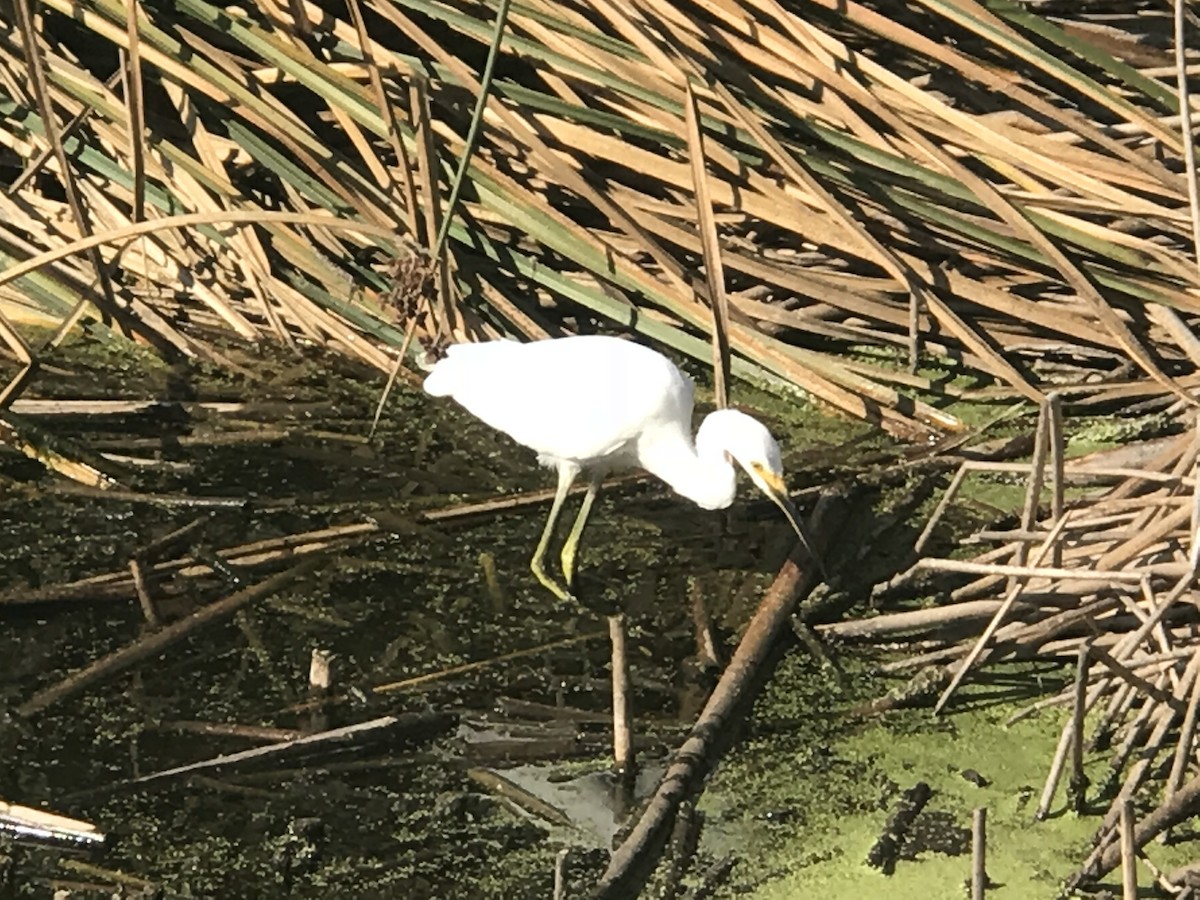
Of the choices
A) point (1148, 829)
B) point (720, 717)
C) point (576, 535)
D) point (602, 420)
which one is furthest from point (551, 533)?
point (1148, 829)

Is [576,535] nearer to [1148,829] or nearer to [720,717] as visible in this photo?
[720,717]

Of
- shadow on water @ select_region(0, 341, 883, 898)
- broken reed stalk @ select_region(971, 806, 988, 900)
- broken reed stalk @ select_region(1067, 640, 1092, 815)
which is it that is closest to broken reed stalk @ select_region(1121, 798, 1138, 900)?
broken reed stalk @ select_region(971, 806, 988, 900)

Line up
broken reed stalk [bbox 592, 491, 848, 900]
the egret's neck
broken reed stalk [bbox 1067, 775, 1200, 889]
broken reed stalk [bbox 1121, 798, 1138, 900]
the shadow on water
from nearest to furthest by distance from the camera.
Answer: broken reed stalk [bbox 1121, 798, 1138, 900] < broken reed stalk [bbox 1067, 775, 1200, 889] < broken reed stalk [bbox 592, 491, 848, 900] < the shadow on water < the egret's neck

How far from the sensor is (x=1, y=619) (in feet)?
13.0

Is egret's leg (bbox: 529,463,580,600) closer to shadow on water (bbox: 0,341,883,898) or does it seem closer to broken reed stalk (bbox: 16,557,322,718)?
shadow on water (bbox: 0,341,883,898)

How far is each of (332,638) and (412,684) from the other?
29cm

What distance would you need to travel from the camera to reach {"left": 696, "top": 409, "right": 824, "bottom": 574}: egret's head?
4.13 m

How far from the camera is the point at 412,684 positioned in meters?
3.88

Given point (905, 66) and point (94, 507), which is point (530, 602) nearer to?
point (94, 507)

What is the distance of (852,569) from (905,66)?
1.84 meters

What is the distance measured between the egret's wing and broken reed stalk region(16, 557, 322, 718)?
69 centimetres

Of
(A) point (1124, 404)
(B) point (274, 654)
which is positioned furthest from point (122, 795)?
(A) point (1124, 404)

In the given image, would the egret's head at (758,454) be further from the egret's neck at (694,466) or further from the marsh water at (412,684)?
the marsh water at (412,684)

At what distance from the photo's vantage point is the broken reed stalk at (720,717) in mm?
3215
